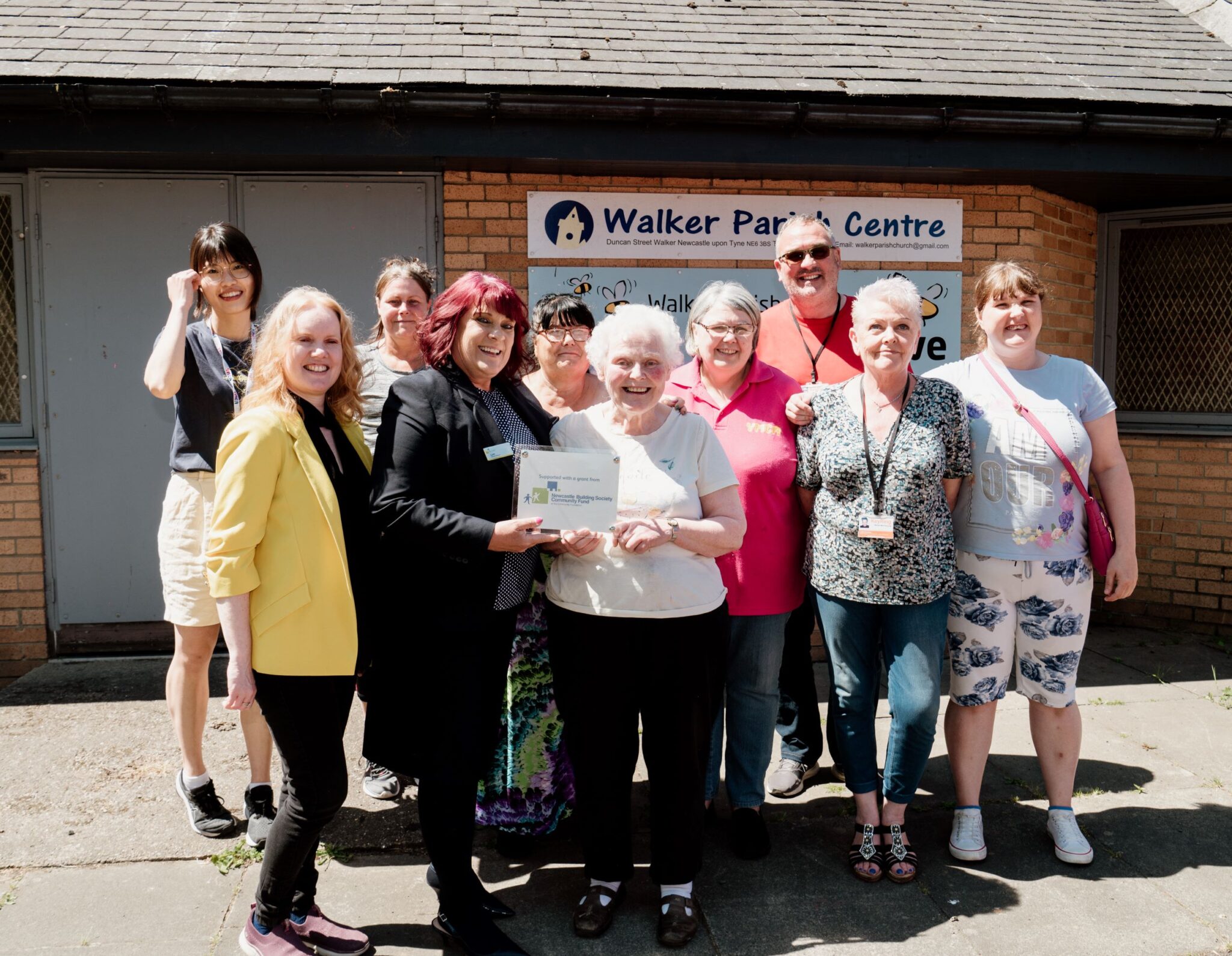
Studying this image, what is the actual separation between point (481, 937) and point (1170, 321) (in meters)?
6.16

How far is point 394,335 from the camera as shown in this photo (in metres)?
3.60

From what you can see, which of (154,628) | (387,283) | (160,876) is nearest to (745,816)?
(160,876)

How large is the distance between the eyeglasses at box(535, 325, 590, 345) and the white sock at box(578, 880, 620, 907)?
6.07ft

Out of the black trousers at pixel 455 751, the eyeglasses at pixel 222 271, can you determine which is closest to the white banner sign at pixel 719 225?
the eyeglasses at pixel 222 271

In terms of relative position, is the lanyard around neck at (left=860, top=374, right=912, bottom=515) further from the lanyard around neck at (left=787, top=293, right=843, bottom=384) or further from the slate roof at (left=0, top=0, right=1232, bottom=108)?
the slate roof at (left=0, top=0, right=1232, bottom=108)

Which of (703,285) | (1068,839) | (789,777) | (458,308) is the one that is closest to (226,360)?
(458,308)

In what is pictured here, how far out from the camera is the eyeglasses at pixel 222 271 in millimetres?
3189

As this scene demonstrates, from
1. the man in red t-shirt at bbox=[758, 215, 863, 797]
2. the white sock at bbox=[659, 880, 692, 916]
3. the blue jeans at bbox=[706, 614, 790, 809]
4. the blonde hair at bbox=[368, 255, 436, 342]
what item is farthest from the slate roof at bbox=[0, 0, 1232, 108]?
the white sock at bbox=[659, 880, 692, 916]

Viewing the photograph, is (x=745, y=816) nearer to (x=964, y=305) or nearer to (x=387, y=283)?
(x=387, y=283)

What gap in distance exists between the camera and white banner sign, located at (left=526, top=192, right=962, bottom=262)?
Result: 209 inches

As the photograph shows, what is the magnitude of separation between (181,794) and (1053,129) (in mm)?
5285

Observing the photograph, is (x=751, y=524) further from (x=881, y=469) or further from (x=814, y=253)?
(x=814, y=253)

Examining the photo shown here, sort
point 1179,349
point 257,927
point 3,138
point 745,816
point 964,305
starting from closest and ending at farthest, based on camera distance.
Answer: point 257,927, point 745,816, point 3,138, point 964,305, point 1179,349

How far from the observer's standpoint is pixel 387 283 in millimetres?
3615
